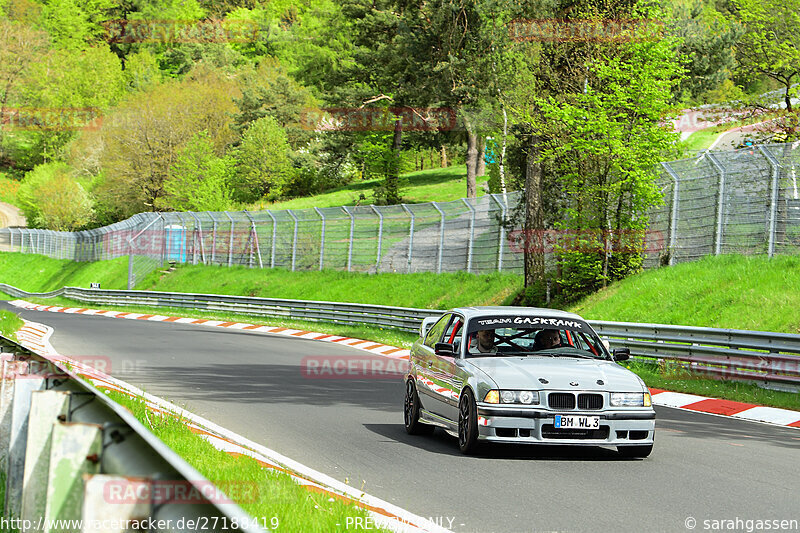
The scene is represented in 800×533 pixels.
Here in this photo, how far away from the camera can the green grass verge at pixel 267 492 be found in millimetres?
6074

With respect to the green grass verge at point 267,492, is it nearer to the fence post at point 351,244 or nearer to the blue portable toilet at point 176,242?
the fence post at point 351,244

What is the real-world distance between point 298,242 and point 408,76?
68.5ft

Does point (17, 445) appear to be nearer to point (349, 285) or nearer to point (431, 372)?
point (431, 372)

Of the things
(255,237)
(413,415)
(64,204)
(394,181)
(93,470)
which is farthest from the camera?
(64,204)

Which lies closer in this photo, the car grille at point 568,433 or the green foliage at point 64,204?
the car grille at point 568,433

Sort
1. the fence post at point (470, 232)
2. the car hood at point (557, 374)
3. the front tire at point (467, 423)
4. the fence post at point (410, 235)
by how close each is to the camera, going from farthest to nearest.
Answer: the fence post at point (410, 235) → the fence post at point (470, 232) → the front tire at point (467, 423) → the car hood at point (557, 374)

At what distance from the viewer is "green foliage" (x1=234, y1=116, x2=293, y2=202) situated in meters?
83.1

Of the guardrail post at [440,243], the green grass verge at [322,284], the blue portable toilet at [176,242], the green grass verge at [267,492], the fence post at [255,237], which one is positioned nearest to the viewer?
the green grass verge at [267,492]

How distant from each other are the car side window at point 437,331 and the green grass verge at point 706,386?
568cm

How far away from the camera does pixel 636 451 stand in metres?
9.99

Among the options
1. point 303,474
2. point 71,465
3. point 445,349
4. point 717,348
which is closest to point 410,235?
point 717,348

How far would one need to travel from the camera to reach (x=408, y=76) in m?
64.6

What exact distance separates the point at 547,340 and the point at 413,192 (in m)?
67.5

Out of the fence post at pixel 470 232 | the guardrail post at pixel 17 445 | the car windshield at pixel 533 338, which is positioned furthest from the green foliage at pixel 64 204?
the guardrail post at pixel 17 445
